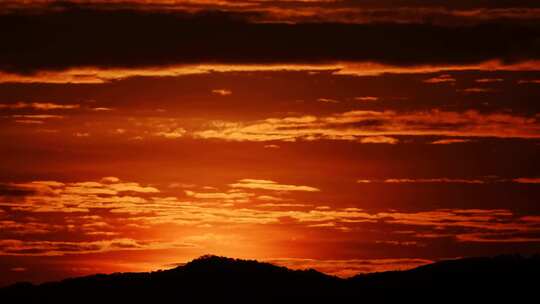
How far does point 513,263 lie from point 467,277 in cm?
416

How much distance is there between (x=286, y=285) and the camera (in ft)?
413

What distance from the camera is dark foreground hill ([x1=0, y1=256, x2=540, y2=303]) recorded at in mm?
120688

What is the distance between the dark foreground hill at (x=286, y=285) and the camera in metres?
121

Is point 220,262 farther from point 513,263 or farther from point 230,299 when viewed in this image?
point 513,263

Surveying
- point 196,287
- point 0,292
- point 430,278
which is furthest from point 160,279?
point 430,278

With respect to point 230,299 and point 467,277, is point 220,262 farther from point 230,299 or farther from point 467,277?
point 467,277

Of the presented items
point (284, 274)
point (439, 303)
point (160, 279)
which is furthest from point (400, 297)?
point (160, 279)

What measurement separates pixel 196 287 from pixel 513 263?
985 inches

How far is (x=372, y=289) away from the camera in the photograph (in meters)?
124

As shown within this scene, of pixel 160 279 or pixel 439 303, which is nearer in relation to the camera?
pixel 439 303

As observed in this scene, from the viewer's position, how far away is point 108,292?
127m

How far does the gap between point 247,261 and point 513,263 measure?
21942mm

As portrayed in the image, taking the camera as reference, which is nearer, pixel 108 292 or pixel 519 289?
pixel 519 289

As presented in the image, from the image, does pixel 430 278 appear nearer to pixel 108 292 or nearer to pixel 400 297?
pixel 400 297
